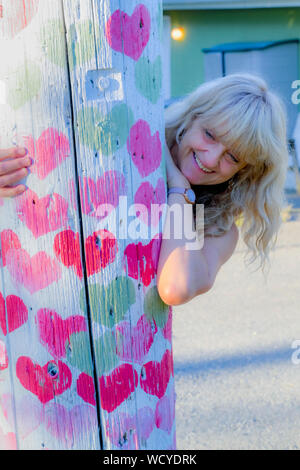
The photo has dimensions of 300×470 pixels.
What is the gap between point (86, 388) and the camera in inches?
56.6

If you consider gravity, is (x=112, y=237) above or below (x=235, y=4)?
below

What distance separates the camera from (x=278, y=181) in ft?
6.93

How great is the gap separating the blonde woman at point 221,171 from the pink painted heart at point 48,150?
393 mm

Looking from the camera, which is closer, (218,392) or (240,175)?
(240,175)

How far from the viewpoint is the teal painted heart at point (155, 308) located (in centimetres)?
151

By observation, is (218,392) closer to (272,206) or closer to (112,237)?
(272,206)

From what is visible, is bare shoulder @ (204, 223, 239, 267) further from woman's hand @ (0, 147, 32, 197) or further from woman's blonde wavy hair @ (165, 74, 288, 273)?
woman's hand @ (0, 147, 32, 197)

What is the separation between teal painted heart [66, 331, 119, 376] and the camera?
1.42 meters

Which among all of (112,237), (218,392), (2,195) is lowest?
(218,392)

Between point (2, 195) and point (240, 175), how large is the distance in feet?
3.31

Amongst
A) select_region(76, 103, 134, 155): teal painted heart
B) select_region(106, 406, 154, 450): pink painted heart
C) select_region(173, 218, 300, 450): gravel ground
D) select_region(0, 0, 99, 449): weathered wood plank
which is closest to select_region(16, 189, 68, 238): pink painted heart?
select_region(0, 0, 99, 449): weathered wood plank

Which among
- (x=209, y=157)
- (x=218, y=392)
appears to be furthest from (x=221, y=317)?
(x=209, y=157)

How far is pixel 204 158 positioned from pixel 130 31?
2.00ft

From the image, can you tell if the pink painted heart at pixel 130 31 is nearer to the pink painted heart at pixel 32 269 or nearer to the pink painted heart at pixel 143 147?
the pink painted heart at pixel 143 147
